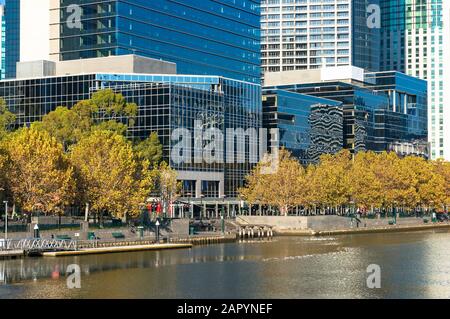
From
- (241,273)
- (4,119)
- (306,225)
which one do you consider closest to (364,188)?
(306,225)

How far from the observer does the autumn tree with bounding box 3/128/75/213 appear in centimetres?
12069

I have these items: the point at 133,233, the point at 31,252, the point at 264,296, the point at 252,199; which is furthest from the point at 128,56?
the point at 264,296

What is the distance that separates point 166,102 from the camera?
177625 mm

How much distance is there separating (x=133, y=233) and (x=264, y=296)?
54.6 meters

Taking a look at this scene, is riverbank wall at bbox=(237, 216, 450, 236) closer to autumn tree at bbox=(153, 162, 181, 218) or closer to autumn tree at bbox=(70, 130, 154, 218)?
autumn tree at bbox=(153, 162, 181, 218)

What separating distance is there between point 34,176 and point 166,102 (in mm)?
58682

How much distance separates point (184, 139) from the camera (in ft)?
593

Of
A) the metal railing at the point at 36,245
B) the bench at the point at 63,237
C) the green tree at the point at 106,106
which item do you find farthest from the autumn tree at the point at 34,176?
the green tree at the point at 106,106

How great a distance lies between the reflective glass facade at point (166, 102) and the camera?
17862 cm

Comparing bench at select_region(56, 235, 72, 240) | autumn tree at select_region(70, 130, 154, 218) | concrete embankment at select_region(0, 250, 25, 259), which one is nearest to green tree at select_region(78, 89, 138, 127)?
autumn tree at select_region(70, 130, 154, 218)

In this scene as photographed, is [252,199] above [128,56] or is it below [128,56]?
below

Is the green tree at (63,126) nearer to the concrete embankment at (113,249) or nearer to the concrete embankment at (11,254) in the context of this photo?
the concrete embankment at (113,249)

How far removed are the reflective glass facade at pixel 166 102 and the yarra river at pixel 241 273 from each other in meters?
49.6
